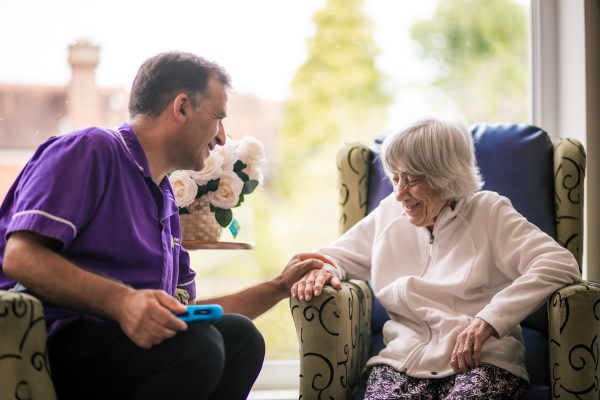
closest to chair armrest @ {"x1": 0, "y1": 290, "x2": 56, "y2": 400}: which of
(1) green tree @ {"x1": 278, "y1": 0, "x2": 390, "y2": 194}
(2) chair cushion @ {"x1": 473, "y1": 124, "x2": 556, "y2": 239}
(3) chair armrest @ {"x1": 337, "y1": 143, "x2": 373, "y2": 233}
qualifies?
(3) chair armrest @ {"x1": 337, "y1": 143, "x2": 373, "y2": 233}

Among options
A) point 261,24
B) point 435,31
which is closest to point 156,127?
point 261,24

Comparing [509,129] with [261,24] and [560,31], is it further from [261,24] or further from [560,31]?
[261,24]

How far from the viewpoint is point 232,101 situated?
2.91 m

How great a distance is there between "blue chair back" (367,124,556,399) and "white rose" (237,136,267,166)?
14.9 inches

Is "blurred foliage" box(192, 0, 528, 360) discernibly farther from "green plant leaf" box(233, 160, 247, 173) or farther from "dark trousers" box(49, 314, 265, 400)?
"dark trousers" box(49, 314, 265, 400)

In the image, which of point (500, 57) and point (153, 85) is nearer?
point (153, 85)

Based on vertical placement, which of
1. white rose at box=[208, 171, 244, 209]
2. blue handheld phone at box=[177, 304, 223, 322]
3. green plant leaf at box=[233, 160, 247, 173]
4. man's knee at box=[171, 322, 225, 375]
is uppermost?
green plant leaf at box=[233, 160, 247, 173]

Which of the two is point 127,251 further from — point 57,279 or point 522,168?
point 522,168

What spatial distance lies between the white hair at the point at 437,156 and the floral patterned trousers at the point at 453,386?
491mm

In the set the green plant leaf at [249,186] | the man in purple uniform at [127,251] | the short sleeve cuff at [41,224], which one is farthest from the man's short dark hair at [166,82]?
the green plant leaf at [249,186]

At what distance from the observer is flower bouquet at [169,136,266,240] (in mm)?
2156

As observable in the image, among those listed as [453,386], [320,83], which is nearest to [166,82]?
[453,386]

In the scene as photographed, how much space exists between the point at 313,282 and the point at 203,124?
19.3 inches

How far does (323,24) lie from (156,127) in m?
1.47
